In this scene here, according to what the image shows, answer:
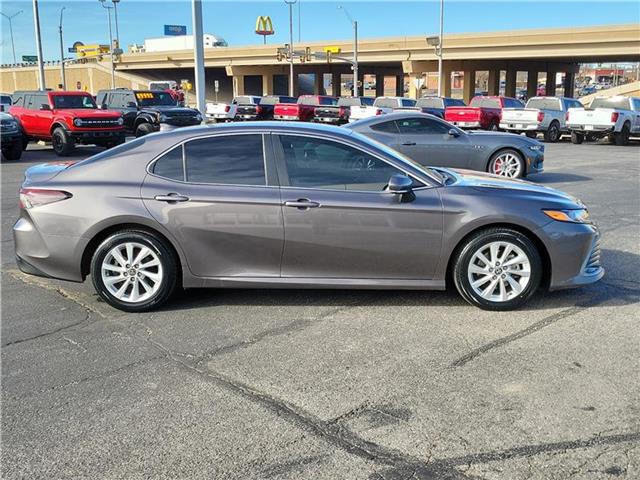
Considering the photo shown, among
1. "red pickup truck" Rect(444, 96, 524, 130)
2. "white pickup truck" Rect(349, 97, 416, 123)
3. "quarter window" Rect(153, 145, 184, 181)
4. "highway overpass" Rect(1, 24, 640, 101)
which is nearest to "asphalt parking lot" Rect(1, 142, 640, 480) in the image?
"quarter window" Rect(153, 145, 184, 181)

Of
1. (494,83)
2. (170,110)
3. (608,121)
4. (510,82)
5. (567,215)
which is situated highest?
(510,82)

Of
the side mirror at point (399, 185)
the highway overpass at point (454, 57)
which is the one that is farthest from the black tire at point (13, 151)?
the highway overpass at point (454, 57)

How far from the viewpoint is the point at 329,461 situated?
3.10m

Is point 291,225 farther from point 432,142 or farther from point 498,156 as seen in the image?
point 498,156

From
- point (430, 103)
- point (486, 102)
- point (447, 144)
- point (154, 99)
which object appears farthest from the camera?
point (430, 103)

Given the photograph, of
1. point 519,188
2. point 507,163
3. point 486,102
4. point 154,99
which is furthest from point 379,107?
point 519,188

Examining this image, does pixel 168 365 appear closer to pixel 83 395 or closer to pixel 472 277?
pixel 83 395

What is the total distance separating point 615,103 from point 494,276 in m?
24.8

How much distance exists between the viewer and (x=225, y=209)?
16.8 ft

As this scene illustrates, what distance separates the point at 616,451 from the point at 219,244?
128 inches

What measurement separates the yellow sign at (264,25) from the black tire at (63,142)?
8279cm

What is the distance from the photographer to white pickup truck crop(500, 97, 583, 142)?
84.2 ft

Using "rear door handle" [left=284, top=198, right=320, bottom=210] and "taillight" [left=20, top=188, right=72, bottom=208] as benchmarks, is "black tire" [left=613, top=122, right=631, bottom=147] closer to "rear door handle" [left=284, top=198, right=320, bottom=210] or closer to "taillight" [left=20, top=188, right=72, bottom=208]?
"rear door handle" [left=284, top=198, right=320, bottom=210]

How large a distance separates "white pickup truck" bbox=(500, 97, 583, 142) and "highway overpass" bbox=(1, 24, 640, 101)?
78.3ft
